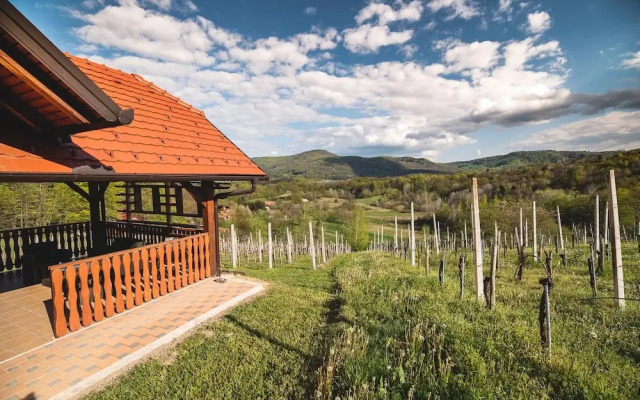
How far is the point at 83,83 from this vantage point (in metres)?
3.52

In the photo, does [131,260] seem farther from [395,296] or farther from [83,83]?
[395,296]

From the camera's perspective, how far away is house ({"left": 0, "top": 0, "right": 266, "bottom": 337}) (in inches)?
140

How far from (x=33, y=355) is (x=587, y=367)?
7.35m

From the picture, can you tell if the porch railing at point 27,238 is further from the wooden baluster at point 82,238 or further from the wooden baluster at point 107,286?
the wooden baluster at point 107,286

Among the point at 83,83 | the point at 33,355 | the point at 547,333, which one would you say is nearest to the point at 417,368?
the point at 547,333

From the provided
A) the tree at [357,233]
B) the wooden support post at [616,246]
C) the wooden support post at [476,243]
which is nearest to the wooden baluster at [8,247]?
the wooden support post at [476,243]

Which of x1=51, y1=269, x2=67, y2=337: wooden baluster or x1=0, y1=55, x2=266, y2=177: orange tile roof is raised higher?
x1=0, y1=55, x2=266, y2=177: orange tile roof

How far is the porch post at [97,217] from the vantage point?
864cm

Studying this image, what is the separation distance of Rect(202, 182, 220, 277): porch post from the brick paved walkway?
1.29 metres

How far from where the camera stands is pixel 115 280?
511cm

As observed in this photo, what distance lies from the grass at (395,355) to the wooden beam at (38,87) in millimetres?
3425

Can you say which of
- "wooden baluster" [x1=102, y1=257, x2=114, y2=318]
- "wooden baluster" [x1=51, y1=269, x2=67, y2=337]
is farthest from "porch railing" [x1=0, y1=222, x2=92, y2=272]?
"wooden baluster" [x1=51, y1=269, x2=67, y2=337]

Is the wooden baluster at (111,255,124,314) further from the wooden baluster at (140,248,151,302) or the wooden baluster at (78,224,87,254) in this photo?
the wooden baluster at (78,224,87,254)

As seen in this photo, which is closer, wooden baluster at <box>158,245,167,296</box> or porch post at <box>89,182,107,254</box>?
wooden baluster at <box>158,245,167,296</box>
